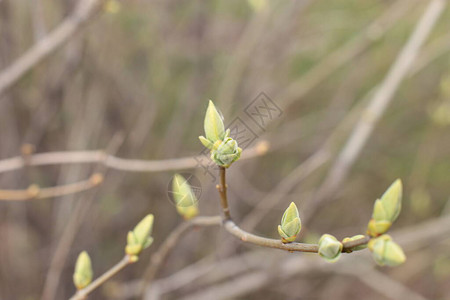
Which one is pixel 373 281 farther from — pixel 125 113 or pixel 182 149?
pixel 125 113

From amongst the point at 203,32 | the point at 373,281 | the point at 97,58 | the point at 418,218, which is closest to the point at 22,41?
the point at 97,58

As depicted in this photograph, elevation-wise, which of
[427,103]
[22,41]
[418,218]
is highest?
[22,41]

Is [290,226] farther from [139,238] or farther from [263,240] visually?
[139,238]

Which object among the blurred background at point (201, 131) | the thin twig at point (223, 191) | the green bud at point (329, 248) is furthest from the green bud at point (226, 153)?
the blurred background at point (201, 131)

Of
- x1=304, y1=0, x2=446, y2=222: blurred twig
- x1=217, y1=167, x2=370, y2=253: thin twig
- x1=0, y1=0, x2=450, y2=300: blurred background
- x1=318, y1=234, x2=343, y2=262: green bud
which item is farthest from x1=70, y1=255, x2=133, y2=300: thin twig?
x1=304, y1=0, x2=446, y2=222: blurred twig

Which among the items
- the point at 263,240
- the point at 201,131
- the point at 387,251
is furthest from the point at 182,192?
the point at 201,131

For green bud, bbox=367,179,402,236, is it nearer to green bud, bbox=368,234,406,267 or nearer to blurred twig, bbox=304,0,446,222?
green bud, bbox=368,234,406,267
